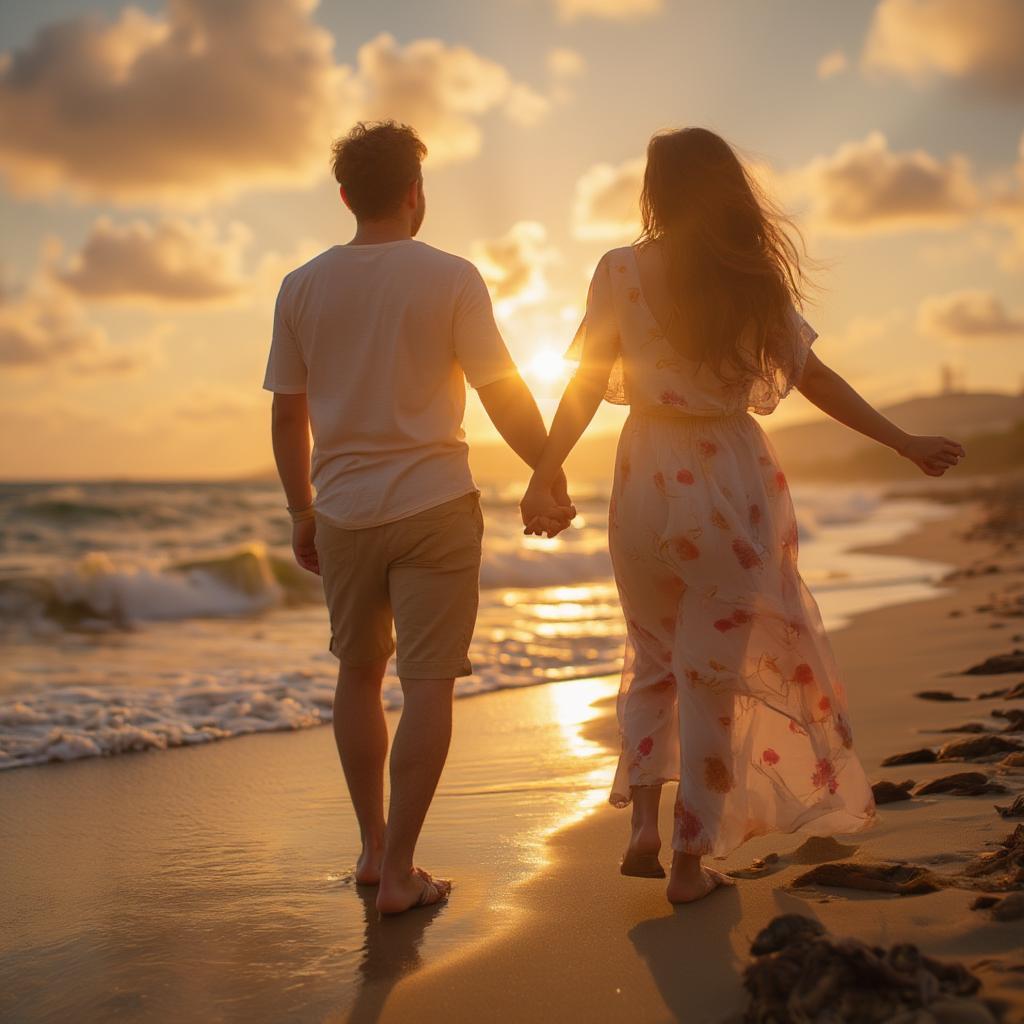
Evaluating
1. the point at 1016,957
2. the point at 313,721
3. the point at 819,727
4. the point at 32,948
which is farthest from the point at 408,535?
the point at 313,721

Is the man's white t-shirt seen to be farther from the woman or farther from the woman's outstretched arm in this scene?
the woman's outstretched arm

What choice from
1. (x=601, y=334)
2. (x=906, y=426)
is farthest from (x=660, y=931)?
(x=906, y=426)

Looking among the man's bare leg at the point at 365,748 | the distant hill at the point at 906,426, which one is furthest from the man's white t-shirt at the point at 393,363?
the distant hill at the point at 906,426

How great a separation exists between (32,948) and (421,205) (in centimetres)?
220

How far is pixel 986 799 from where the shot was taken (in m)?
3.47

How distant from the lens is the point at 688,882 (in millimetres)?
2941

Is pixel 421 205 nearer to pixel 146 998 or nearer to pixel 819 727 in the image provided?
pixel 819 727

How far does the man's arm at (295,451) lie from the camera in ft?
10.8

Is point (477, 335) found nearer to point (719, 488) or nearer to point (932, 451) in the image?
point (719, 488)

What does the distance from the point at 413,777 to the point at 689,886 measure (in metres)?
0.77

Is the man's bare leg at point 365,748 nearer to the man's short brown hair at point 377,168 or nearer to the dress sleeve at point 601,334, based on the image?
the dress sleeve at point 601,334

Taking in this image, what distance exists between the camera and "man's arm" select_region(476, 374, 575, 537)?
10.3 ft

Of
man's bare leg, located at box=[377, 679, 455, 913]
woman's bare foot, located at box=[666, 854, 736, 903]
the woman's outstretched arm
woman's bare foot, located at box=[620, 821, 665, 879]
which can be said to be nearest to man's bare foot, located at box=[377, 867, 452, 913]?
man's bare leg, located at box=[377, 679, 455, 913]

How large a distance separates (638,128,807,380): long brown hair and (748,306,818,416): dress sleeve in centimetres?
1
